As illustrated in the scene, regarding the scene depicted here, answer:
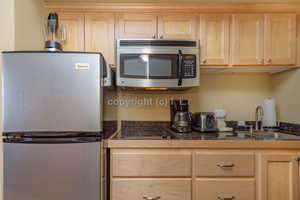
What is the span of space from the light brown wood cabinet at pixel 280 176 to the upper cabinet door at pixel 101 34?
4.99ft

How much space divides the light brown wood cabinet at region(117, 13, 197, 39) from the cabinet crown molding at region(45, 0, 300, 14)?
0.17 ft

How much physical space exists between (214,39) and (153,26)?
1.88ft

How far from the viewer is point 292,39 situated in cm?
210

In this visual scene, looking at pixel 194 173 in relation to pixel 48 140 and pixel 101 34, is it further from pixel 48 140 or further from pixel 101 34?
pixel 101 34

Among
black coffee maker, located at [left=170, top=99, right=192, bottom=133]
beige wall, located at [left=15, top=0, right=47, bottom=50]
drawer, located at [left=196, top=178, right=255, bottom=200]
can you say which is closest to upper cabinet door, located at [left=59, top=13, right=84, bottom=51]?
beige wall, located at [left=15, top=0, right=47, bottom=50]

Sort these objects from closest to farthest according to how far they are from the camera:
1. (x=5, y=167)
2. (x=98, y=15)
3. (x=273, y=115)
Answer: (x=5, y=167) < (x=98, y=15) < (x=273, y=115)

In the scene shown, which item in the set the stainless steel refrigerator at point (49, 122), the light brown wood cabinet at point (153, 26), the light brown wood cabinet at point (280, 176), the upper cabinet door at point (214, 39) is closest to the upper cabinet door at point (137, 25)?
the light brown wood cabinet at point (153, 26)

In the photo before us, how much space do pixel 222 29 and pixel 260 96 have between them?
33.4 inches

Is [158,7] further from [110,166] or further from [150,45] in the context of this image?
[110,166]

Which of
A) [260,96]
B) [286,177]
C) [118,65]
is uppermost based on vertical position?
[118,65]

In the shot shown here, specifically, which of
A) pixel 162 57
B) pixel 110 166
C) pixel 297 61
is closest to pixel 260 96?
pixel 297 61

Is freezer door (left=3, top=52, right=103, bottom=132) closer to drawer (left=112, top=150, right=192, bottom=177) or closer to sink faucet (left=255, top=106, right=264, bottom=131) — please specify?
drawer (left=112, top=150, right=192, bottom=177)

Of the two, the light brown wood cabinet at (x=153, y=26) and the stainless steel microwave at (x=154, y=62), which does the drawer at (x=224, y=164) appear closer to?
the stainless steel microwave at (x=154, y=62)

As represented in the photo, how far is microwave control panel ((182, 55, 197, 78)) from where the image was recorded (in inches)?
78.2
